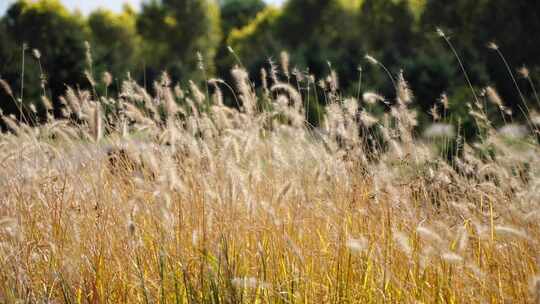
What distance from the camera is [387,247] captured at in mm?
2732

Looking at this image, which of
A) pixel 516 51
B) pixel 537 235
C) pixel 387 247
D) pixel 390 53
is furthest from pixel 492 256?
pixel 390 53

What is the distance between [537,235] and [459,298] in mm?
557

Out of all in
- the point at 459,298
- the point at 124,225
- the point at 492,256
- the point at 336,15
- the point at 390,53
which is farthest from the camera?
the point at 336,15

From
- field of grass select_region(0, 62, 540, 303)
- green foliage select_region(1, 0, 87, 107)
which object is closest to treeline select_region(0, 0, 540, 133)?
green foliage select_region(1, 0, 87, 107)

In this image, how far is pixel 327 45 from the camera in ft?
58.6

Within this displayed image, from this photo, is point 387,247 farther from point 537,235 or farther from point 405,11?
point 405,11

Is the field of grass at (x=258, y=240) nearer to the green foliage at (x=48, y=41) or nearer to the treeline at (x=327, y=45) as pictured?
the treeline at (x=327, y=45)

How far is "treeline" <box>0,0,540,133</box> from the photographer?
41.5ft

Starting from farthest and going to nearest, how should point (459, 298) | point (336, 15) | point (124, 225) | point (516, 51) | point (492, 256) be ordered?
1. point (336, 15)
2. point (516, 51)
3. point (124, 225)
4. point (492, 256)
5. point (459, 298)

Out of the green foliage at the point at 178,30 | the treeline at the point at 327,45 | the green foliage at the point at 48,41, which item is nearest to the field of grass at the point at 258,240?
the treeline at the point at 327,45

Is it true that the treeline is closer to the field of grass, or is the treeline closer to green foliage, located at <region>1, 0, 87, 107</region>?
green foliage, located at <region>1, 0, 87, 107</region>

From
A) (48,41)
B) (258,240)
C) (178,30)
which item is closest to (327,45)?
(178,30)

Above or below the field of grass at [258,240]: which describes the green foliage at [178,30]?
above

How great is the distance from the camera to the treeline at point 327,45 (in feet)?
41.5
